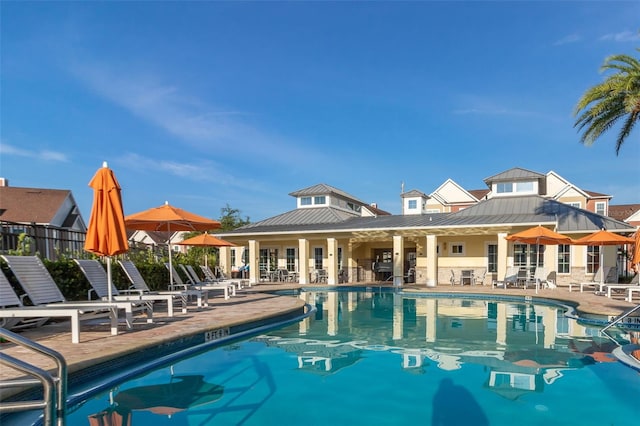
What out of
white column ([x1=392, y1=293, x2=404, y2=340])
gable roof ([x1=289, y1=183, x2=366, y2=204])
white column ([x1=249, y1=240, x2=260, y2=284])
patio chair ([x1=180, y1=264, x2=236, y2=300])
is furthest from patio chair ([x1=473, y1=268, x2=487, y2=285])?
patio chair ([x1=180, y1=264, x2=236, y2=300])

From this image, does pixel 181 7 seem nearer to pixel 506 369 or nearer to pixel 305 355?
pixel 305 355

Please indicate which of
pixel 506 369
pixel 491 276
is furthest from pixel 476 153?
pixel 506 369

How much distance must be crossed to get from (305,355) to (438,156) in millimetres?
24397

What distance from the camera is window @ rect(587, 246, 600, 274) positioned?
19.2 m

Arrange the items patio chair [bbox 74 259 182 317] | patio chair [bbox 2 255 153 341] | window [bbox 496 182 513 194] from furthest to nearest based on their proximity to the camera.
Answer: window [bbox 496 182 513 194] → patio chair [bbox 74 259 182 317] → patio chair [bbox 2 255 153 341]

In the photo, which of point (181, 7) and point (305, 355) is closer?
point (305, 355)

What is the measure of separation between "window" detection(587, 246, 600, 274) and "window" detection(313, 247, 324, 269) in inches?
537

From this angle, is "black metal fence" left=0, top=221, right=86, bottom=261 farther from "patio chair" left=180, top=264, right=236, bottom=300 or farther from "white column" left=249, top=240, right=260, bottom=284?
"white column" left=249, top=240, right=260, bottom=284

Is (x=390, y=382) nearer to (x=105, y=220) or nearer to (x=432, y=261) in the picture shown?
(x=105, y=220)

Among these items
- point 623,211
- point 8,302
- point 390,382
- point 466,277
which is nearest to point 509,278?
point 466,277

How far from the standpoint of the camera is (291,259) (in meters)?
25.4

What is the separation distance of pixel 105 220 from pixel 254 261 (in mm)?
17018

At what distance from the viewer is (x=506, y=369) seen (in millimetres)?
6336

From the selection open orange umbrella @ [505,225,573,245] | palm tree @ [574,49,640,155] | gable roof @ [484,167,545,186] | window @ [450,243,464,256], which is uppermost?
palm tree @ [574,49,640,155]
